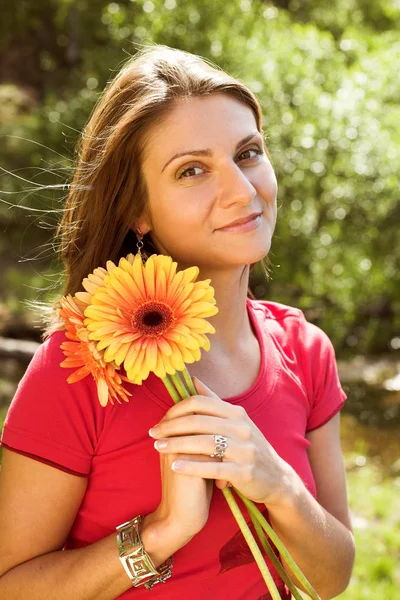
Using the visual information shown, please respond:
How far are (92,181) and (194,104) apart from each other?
0.32m

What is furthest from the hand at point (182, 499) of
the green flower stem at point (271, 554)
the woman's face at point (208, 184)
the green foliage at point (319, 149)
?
the green foliage at point (319, 149)

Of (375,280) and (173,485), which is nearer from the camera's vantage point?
(173,485)

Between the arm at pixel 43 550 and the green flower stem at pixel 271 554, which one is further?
the arm at pixel 43 550

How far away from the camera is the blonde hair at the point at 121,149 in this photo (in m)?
1.93

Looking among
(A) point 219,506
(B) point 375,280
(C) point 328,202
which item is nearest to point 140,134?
(A) point 219,506

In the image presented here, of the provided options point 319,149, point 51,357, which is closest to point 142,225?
point 51,357

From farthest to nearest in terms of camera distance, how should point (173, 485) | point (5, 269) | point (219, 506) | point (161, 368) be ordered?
point (5, 269) → point (219, 506) → point (173, 485) → point (161, 368)

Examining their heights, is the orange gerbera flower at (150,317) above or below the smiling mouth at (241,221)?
below

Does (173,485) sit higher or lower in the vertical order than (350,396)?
higher

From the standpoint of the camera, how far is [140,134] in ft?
6.31

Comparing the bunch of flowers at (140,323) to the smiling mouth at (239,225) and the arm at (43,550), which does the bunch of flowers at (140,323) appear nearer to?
the arm at (43,550)

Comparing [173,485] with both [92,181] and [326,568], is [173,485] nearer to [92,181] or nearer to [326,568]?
[326,568]

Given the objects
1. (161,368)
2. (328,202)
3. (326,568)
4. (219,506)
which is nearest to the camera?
(161,368)

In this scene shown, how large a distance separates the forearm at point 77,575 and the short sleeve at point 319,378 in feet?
2.17
